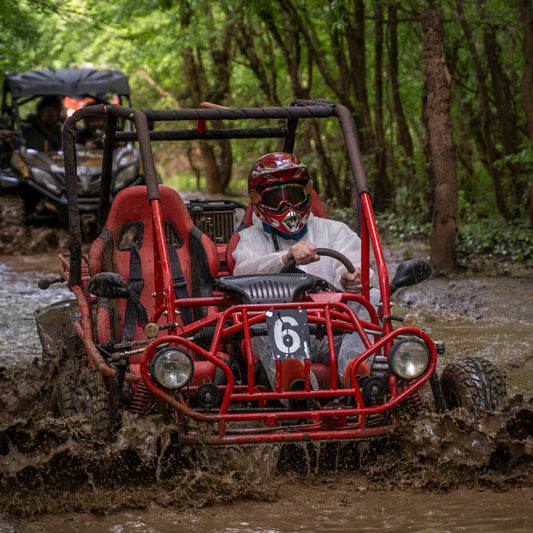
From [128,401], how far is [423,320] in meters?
4.17

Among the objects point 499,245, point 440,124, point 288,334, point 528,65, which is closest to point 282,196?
point 288,334

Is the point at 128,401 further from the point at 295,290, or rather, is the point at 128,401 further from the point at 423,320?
the point at 423,320

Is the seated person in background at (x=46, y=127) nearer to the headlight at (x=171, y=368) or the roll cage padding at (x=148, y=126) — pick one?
the roll cage padding at (x=148, y=126)

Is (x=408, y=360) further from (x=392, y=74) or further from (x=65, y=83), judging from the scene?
(x=65, y=83)

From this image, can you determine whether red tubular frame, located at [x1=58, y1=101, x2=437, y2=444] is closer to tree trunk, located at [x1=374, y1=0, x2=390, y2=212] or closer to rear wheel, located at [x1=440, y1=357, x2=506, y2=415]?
rear wheel, located at [x1=440, y1=357, x2=506, y2=415]

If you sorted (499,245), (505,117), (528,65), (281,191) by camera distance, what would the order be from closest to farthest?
1. (281,191)
2. (528,65)
3. (499,245)
4. (505,117)

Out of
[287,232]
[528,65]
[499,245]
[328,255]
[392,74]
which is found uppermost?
[392,74]

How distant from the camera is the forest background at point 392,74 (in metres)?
9.59

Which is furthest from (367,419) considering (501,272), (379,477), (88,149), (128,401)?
(88,149)

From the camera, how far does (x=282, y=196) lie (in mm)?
4684

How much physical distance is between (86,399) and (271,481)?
3.42ft

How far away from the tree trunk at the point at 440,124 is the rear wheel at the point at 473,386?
4836 millimetres

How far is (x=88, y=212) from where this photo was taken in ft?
39.5

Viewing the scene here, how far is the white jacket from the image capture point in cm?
461
